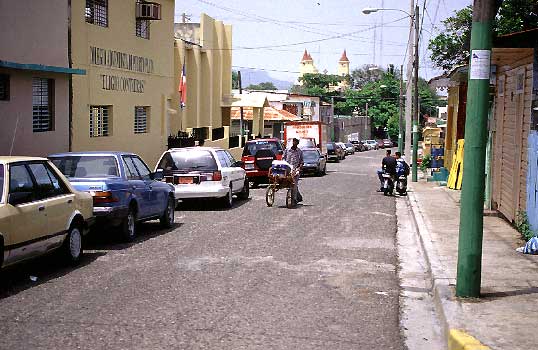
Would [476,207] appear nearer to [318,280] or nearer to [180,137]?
[318,280]

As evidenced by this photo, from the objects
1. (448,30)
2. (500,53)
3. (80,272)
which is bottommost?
(80,272)

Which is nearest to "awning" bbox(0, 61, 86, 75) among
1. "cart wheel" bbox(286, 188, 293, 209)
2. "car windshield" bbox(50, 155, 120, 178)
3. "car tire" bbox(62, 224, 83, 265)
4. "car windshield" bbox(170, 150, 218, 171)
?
"car windshield" bbox(170, 150, 218, 171)

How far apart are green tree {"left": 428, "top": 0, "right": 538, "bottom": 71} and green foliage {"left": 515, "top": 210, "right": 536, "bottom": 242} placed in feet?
94.9

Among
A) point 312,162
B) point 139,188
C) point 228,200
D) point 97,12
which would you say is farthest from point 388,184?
point 139,188

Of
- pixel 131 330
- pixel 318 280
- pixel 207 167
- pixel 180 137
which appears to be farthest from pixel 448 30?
pixel 131 330

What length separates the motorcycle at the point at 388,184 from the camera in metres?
26.4

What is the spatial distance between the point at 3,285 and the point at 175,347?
11.9ft

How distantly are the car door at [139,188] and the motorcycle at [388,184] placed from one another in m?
13.5

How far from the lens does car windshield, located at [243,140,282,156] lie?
97.3ft

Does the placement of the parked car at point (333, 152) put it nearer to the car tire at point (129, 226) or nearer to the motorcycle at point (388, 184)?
the motorcycle at point (388, 184)

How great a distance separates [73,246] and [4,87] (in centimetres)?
846

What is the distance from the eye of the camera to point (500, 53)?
46.8 ft

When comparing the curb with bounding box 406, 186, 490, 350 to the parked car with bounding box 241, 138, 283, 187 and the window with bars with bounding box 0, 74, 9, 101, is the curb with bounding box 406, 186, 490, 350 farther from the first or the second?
the parked car with bounding box 241, 138, 283, 187

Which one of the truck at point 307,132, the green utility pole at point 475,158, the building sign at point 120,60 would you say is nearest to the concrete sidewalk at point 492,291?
the green utility pole at point 475,158
